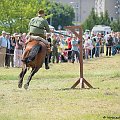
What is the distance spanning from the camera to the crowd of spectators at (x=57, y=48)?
94.5 ft

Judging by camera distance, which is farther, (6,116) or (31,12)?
(31,12)

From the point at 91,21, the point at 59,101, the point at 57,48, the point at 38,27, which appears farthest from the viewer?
the point at 91,21

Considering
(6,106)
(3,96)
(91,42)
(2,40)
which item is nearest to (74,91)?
(3,96)

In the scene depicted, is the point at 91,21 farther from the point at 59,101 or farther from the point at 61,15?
the point at 59,101

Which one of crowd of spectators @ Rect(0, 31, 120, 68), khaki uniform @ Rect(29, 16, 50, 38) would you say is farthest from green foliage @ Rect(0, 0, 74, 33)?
khaki uniform @ Rect(29, 16, 50, 38)

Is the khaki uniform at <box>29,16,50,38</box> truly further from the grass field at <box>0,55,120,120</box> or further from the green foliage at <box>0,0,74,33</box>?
the green foliage at <box>0,0,74,33</box>

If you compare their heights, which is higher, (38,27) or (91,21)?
(38,27)

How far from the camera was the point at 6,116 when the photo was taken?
35.0 ft

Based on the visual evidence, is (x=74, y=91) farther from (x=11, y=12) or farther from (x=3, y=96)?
(x=11, y=12)

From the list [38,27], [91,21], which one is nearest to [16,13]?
[38,27]

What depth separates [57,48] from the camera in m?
34.6

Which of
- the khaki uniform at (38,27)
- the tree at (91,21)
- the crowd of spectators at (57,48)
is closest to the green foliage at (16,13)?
the crowd of spectators at (57,48)

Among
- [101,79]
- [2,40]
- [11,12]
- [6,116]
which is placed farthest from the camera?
[11,12]

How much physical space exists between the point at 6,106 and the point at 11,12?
34.1m
